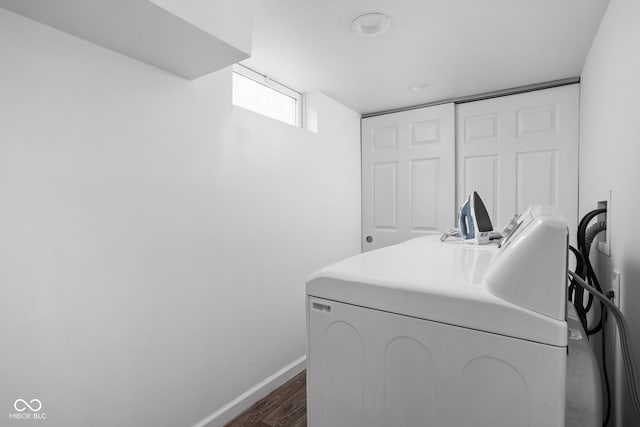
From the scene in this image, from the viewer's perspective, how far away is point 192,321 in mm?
1474

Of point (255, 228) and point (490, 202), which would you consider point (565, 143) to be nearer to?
point (490, 202)

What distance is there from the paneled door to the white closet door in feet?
0.40

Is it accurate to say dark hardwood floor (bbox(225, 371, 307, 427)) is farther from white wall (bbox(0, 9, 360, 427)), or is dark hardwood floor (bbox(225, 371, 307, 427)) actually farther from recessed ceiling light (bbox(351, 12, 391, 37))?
recessed ceiling light (bbox(351, 12, 391, 37))

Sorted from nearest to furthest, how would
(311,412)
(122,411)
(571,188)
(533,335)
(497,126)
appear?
(533,335), (311,412), (122,411), (571,188), (497,126)

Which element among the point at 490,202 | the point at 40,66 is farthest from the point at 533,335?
the point at 490,202

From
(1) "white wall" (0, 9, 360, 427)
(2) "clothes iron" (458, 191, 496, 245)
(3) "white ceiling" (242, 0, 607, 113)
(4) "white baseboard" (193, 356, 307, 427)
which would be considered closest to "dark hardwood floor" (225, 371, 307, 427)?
(4) "white baseboard" (193, 356, 307, 427)

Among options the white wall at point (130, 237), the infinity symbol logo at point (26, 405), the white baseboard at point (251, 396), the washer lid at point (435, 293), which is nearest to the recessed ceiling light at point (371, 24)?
the white wall at point (130, 237)

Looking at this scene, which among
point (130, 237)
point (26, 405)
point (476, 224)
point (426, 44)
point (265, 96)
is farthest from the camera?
point (265, 96)

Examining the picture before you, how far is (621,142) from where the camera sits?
3.47ft

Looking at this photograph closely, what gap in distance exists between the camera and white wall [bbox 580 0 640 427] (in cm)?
91

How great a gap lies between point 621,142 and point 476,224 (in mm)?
556

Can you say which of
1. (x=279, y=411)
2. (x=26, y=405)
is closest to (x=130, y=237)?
(x=26, y=405)

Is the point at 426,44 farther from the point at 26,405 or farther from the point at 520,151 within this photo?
the point at 26,405

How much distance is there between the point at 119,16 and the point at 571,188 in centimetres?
269
